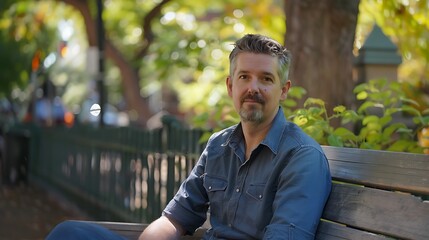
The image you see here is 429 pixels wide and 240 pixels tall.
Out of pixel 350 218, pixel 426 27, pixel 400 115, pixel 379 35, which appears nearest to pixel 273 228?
pixel 350 218

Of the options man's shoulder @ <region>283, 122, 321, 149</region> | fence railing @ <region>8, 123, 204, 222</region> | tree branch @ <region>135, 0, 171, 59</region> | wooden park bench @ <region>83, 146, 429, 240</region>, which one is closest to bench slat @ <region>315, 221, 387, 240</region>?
wooden park bench @ <region>83, 146, 429, 240</region>

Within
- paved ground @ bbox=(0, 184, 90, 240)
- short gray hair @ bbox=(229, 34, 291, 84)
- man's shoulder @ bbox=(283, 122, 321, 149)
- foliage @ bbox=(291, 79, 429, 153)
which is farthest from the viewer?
paved ground @ bbox=(0, 184, 90, 240)

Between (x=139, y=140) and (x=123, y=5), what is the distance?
14.7 m

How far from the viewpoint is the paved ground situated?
9.88 meters

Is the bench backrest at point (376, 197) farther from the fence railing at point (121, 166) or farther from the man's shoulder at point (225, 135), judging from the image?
the fence railing at point (121, 166)

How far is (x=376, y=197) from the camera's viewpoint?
2973mm

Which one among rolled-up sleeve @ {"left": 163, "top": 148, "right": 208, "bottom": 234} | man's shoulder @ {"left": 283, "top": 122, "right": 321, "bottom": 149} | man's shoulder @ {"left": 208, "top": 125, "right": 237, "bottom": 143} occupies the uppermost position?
man's shoulder @ {"left": 283, "top": 122, "right": 321, "bottom": 149}

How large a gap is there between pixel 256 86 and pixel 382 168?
61cm

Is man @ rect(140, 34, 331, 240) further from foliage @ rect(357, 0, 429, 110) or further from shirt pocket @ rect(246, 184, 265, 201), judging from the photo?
foliage @ rect(357, 0, 429, 110)

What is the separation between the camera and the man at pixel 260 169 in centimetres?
306

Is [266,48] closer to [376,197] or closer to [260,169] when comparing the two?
[260,169]

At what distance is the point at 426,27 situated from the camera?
678 cm

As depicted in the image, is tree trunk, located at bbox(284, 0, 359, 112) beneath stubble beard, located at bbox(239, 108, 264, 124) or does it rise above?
above

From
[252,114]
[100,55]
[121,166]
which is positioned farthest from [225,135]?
[100,55]
